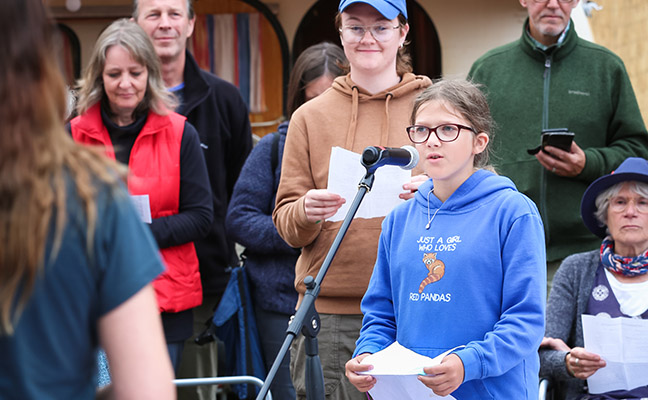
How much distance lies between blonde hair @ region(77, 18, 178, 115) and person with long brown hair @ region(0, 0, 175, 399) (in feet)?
8.02

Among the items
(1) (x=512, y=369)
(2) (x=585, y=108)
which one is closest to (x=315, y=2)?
(2) (x=585, y=108)

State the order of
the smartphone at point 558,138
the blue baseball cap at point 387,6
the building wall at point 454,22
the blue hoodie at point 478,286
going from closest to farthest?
the blue hoodie at point 478,286 < the blue baseball cap at point 387,6 < the smartphone at point 558,138 < the building wall at point 454,22

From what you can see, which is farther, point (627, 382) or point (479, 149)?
point (627, 382)

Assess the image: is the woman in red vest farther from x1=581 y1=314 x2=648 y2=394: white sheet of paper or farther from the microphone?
x1=581 y1=314 x2=648 y2=394: white sheet of paper

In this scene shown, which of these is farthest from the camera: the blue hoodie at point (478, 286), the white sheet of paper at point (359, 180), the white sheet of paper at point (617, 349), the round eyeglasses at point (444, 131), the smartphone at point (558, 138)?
the smartphone at point (558, 138)

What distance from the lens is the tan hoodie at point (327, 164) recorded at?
3113 millimetres

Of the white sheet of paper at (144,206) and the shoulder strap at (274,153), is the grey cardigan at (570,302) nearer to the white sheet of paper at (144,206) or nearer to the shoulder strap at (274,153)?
the shoulder strap at (274,153)

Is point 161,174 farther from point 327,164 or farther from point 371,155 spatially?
point 371,155

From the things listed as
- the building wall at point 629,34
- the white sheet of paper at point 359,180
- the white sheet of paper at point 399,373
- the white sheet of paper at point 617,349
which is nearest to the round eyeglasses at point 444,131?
the white sheet of paper at point 359,180

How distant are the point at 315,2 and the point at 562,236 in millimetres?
5445

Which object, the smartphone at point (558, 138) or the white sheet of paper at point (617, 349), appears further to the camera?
the smartphone at point (558, 138)

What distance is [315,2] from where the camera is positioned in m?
8.91

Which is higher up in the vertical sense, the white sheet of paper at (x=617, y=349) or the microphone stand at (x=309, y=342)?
the microphone stand at (x=309, y=342)

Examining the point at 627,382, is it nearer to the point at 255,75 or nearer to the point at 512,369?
the point at 512,369
